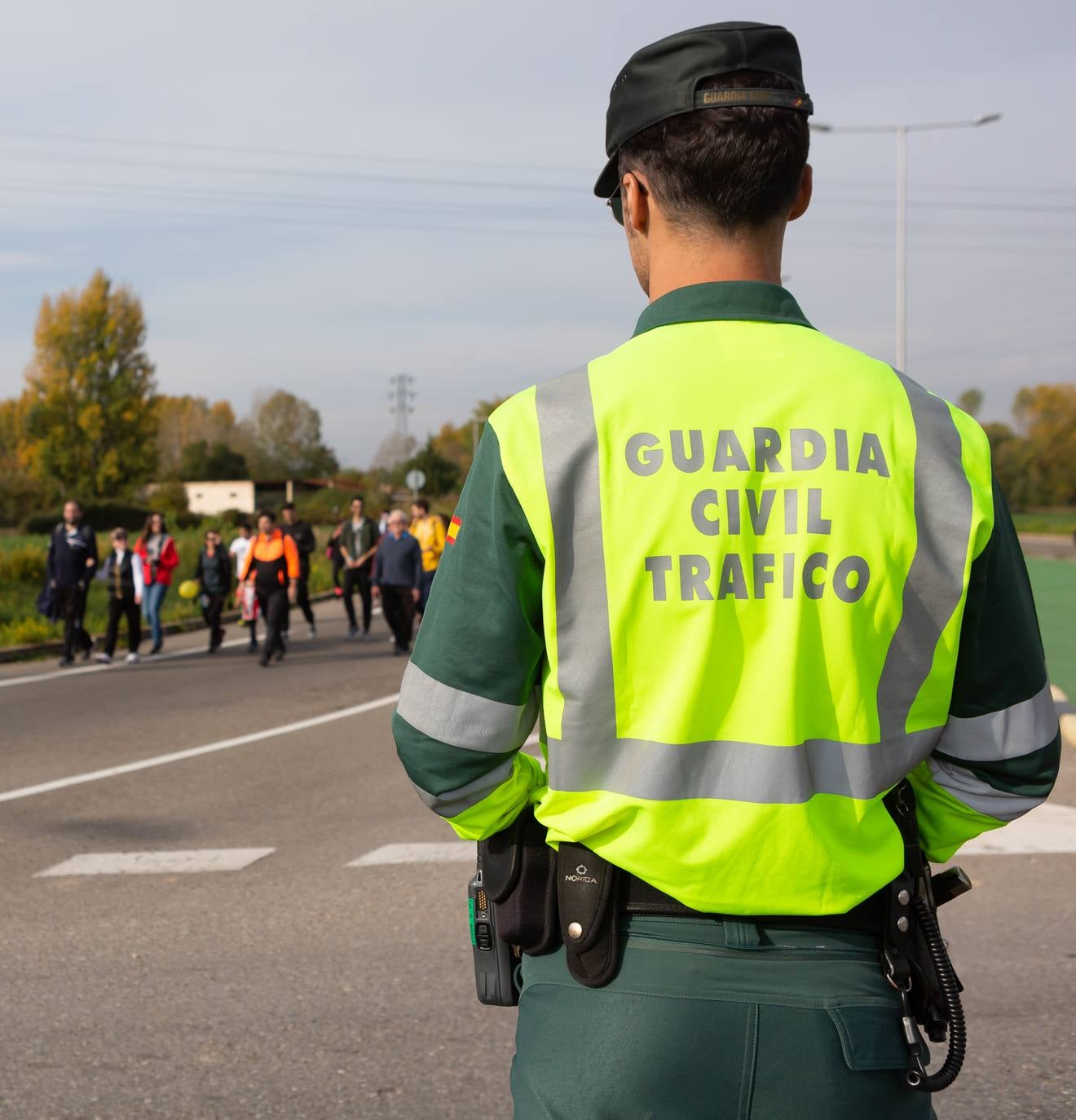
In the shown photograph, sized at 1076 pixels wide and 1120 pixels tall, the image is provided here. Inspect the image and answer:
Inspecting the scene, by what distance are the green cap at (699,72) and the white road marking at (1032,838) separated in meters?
4.95

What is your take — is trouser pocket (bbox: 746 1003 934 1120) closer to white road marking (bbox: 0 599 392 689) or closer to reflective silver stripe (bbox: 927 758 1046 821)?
reflective silver stripe (bbox: 927 758 1046 821)

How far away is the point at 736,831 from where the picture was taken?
149 cm

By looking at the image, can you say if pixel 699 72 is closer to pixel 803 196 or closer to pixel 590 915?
pixel 803 196

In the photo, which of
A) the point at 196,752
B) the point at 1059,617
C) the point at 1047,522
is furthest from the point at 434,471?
the point at 196,752

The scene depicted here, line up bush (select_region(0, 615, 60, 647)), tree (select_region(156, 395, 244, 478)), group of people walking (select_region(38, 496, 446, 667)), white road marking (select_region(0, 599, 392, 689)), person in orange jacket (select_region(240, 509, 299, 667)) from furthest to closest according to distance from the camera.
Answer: tree (select_region(156, 395, 244, 478)), bush (select_region(0, 615, 60, 647)), group of people walking (select_region(38, 496, 446, 667)), person in orange jacket (select_region(240, 509, 299, 667)), white road marking (select_region(0, 599, 392, 689))

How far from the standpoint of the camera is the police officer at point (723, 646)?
1.46 meters

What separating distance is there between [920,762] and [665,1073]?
514 mm

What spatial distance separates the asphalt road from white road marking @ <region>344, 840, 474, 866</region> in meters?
0.09

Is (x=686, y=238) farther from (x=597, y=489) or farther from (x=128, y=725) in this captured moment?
(x=128, y=725)

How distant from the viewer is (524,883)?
1.62 meters

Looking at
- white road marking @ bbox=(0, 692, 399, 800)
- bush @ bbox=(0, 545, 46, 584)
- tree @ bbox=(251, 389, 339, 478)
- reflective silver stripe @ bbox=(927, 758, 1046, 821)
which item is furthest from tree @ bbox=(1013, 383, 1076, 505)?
reflective silver stripe @ bbox=(927, 758, 1046, 821)

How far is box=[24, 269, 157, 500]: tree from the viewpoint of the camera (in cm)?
6662

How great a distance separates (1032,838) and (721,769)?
211 inches

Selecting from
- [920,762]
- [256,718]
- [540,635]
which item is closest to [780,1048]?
[920,762]
